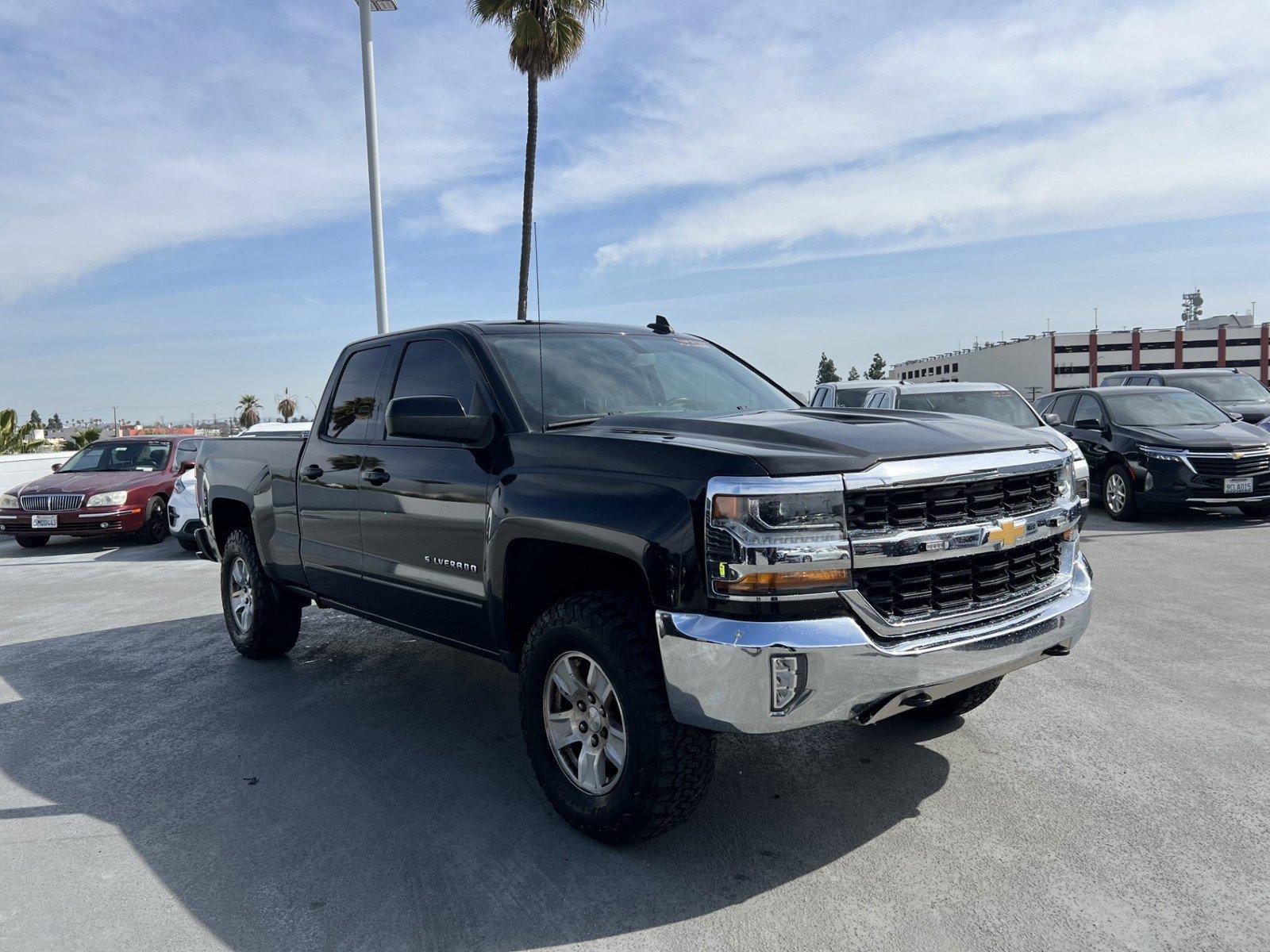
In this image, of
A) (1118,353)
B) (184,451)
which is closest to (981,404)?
(184,451)

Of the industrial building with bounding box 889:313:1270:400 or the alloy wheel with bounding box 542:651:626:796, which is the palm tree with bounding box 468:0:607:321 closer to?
the alloy wheel with bounding box 542:651:626:796

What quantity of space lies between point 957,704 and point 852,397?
10080 millimetres

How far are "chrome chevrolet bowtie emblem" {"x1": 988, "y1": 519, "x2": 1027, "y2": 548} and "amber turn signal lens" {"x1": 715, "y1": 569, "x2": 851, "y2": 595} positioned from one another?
2.25 feet

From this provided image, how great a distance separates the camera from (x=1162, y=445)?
11148 mm

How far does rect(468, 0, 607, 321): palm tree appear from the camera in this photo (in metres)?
17.3

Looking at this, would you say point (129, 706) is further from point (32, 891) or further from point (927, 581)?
point (927, 581)

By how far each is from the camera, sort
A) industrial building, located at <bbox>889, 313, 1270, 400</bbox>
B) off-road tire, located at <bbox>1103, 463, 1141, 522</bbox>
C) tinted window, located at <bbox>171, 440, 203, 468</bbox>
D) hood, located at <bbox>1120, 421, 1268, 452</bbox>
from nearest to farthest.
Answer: hood, located at <bbox>1120, 421, 1268, 452</bbox> → off-road tire, located at <bbox>1103, 463, 1141, 522</bbox> → tinted window, located at <bbox>171, 440, 203, 468</bbox> → industrial building, located at <bbox>889, 313, 1270, 400</bbox>

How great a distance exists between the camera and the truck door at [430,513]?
3982 mm

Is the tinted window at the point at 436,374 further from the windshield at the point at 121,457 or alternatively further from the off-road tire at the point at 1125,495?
the windshield at the point at 121,457

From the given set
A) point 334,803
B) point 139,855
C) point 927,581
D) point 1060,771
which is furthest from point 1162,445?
point 139,855

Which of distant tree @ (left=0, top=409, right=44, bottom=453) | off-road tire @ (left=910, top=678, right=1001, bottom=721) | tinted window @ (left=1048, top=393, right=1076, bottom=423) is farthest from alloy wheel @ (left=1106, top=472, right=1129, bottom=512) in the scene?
distant tree @ (left=0, top=409, right=44, bottom=453)

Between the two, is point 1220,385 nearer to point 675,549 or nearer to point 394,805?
point 675,549

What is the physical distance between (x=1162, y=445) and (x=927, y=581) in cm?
961

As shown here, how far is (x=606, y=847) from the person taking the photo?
3.37m
